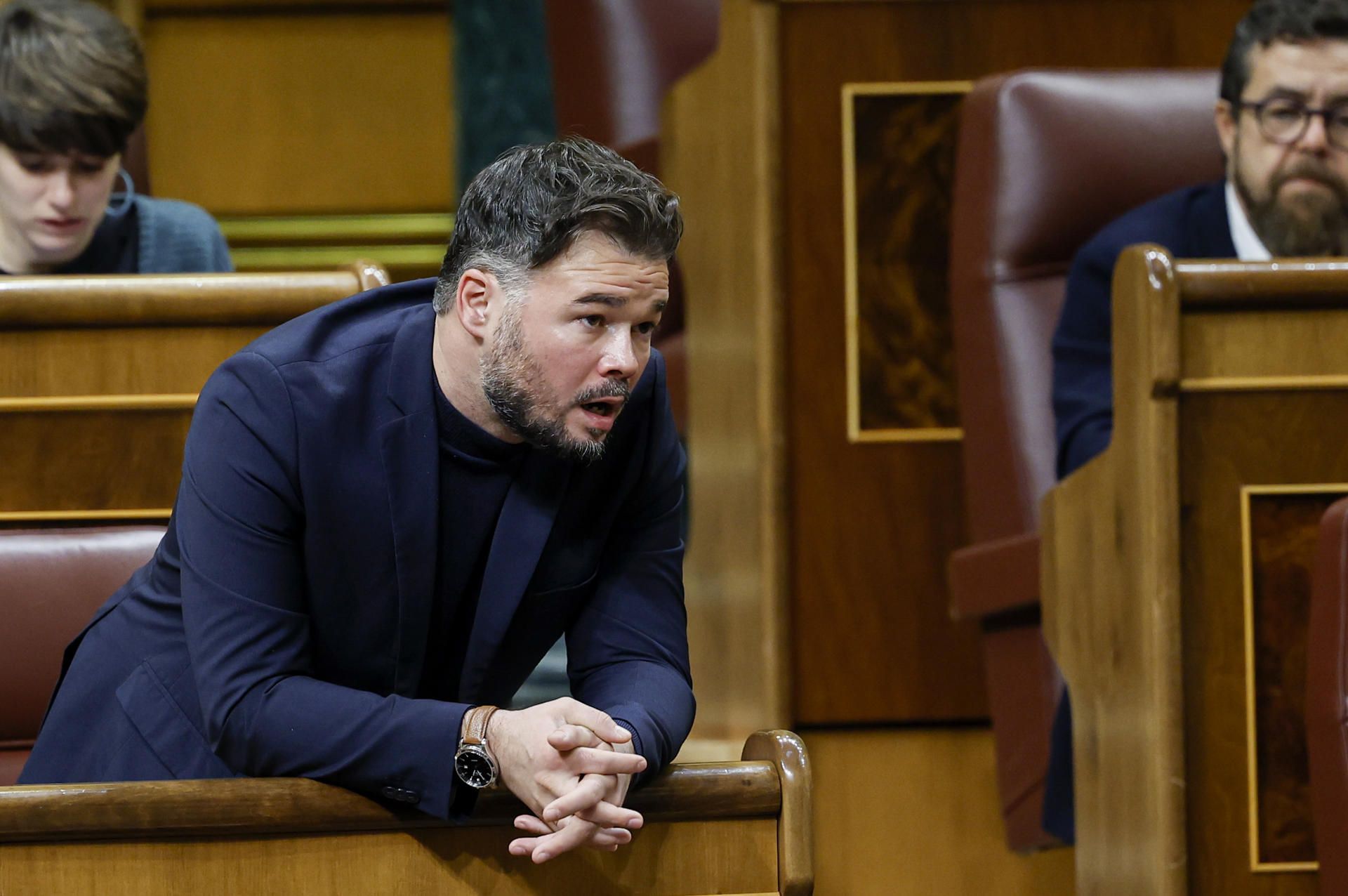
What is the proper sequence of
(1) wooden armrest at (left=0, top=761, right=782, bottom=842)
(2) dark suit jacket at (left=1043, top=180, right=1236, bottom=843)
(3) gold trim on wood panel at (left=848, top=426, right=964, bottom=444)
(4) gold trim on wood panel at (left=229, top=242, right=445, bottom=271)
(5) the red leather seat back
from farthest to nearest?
(4) gold trim on wood panel at (left=229, top=242, right=445, bottom=271)
(3) gold trim on wood panel at (left=848, top=426, right=964, bottom=444)
(5) the red leather seat back
(2) dark suit jacket at (left=1043, top=180, right=1236, bottom=843)
(1) wooden armrest at (left=0, top=761, right=782, bottom=842)

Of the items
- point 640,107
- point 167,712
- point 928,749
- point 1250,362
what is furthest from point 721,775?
point 640,107

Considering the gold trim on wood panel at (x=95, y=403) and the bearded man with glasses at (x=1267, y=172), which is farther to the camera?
the bearded man with glasses at (x=1267, y=172)

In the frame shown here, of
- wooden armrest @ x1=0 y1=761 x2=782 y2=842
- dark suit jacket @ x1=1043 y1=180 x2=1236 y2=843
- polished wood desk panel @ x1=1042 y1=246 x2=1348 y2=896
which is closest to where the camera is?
wooden armrest @ x1=0 y1=761 x2=782 y2=842

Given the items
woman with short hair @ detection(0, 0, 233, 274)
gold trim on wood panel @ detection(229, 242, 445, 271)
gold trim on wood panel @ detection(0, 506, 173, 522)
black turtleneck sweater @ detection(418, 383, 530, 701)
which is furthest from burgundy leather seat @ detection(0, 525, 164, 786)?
gold trim on wood panel @ detection(229, 242, 445, 271)

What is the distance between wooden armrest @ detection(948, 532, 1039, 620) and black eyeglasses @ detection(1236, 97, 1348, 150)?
1.08 feet

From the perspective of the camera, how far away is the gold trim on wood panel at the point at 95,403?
0.97 metres

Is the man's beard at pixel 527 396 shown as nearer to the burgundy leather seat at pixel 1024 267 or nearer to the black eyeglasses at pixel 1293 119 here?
the burgundy leather seat at pixel 1024 267

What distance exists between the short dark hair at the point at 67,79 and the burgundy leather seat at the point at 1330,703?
86 cm

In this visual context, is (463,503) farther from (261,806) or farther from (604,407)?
(261,806)

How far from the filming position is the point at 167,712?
81 centimetres

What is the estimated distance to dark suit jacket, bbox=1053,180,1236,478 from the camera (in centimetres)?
118

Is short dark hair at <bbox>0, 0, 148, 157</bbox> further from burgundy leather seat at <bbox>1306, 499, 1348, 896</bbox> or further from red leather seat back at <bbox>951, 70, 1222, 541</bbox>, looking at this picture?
burgundy leather seat at <bbox>1306, 499, 1348, 896</bbox>

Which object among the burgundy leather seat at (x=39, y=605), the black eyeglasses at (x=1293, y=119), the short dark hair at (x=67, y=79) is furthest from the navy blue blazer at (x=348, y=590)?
the black eyeglasses at (x=1293, y=119)

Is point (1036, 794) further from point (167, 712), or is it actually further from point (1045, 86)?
point (167, 712)
